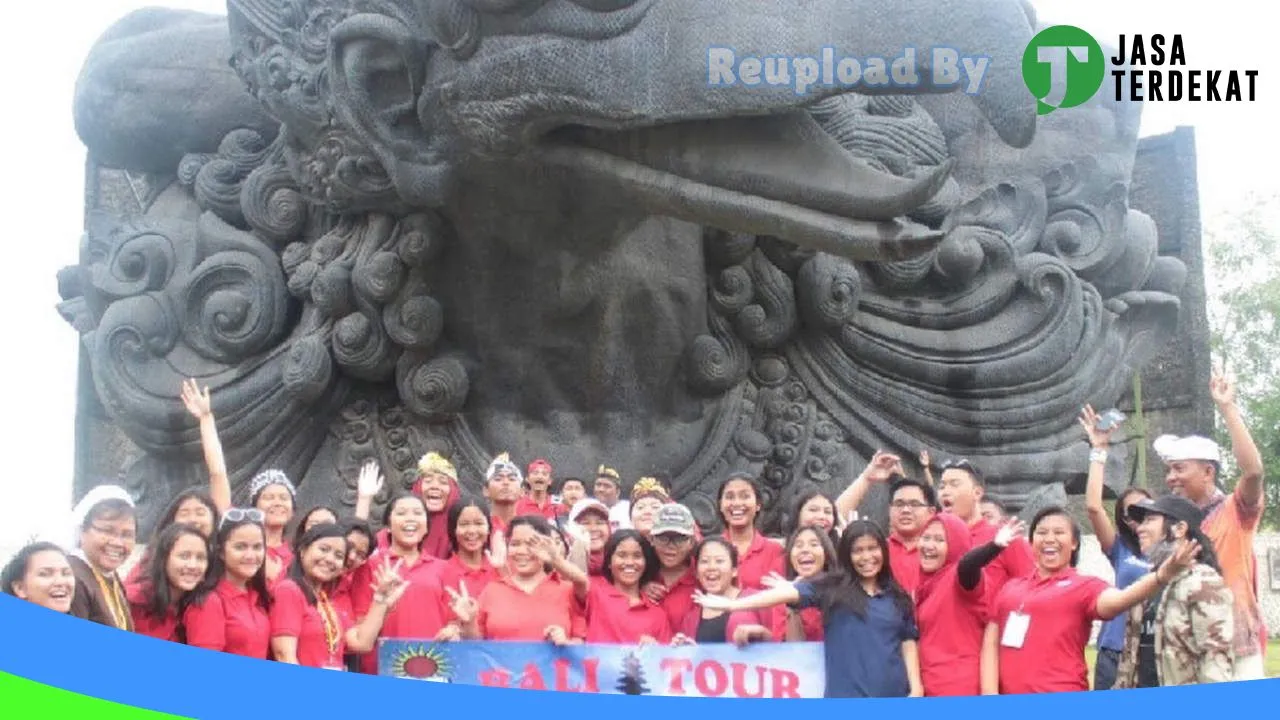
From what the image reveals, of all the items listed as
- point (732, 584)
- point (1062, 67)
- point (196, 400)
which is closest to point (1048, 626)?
point (732, 584)

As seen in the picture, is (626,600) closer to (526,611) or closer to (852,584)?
(526,611)

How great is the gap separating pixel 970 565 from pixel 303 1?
2.94 meters

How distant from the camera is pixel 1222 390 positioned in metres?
4.71

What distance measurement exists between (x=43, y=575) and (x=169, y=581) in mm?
363

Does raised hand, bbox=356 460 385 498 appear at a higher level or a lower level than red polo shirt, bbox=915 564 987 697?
higher

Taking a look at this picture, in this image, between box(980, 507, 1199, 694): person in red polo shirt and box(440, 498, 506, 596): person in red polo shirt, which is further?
box(440, 498, 506, 596): person in red polo shirt

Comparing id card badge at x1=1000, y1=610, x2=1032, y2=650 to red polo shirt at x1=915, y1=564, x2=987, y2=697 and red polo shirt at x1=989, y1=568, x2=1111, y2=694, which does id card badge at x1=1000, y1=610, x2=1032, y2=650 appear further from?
red polo shirt at x1=915, y1=564, x2=987, y2=697

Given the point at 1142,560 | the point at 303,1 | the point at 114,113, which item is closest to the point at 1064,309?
the point at 1142,560

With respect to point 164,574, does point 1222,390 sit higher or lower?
higher

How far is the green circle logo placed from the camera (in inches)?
199

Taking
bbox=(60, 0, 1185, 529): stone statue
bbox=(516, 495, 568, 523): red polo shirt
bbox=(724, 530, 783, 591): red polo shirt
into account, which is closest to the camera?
bbox=(724, 530, 783, 591): red polo shirt

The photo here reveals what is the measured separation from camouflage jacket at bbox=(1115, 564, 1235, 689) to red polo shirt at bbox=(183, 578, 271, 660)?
7.70ft

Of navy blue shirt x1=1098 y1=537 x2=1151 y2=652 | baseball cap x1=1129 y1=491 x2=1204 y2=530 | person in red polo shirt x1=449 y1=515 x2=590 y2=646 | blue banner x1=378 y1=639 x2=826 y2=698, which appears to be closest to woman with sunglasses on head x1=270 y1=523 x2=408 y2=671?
blue banner x1=378 y1=639 x2=826 y2=698

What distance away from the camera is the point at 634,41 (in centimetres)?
504
